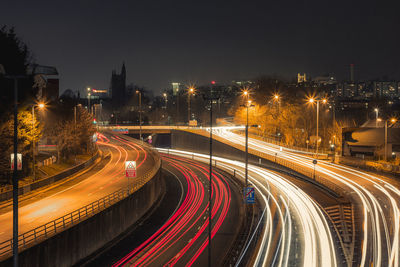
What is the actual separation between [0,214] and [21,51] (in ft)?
50.0

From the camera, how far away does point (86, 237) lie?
68.2 ft

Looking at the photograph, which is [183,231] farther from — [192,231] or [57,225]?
[57,225]

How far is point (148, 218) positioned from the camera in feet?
99.8

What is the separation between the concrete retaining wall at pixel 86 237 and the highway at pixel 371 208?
1404 cm

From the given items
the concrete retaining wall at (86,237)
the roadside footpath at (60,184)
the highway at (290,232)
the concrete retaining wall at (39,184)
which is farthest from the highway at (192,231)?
the concrete retaining wall at (39,184)

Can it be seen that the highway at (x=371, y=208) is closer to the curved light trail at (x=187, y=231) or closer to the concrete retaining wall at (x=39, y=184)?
the curved light trail at (x=187, y=231)

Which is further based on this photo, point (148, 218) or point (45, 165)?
point (45, 165)

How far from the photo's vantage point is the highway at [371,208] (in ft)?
63.7

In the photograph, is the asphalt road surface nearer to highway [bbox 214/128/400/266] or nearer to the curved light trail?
the curved light trail

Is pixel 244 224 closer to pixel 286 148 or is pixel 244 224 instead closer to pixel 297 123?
pixel 286 148

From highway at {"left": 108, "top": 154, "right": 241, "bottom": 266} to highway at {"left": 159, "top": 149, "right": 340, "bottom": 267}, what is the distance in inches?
80.5

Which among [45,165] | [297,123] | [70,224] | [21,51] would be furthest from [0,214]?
[297,123]

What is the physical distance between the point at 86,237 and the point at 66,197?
23.8 feet

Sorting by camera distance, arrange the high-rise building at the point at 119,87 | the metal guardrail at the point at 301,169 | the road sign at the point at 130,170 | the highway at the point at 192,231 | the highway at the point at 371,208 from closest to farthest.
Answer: the highway at the point at 371,208 → the highway at the point at 192,231 → the road sign at the point at 130,170 → the metal guardrail at the point at 301,169 → the high-rise building at the point at 119,87
